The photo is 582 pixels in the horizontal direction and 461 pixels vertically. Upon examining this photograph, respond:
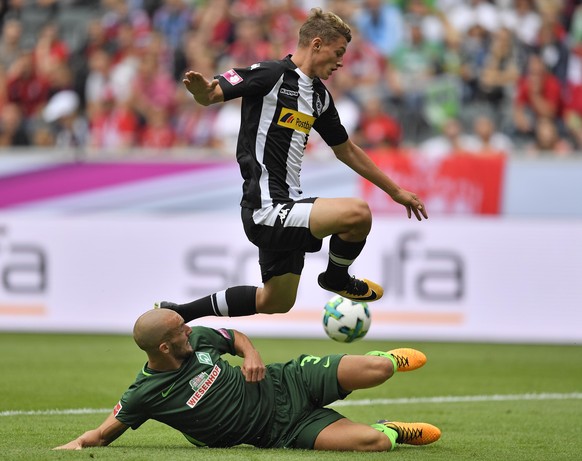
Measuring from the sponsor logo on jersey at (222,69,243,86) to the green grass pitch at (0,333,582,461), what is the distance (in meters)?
2.31

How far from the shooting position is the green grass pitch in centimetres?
682

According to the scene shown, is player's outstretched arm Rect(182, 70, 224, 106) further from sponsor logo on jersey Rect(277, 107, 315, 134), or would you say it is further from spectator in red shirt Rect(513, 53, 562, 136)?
spectator in red shirt Rect(513, 53, 562, 136)

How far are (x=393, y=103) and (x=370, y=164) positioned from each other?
338 inches

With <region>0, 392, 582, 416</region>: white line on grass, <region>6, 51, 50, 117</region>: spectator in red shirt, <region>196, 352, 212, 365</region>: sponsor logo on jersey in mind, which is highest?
<region>6, 51, 50, 117</region>: spectator in red shirt

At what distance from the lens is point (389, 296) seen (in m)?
13.8

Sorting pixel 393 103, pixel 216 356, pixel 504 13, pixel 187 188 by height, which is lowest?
pixel 216 356

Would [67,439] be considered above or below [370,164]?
below

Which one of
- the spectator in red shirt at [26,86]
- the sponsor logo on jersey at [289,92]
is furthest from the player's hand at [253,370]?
the spectator in red shirt at [26,86]

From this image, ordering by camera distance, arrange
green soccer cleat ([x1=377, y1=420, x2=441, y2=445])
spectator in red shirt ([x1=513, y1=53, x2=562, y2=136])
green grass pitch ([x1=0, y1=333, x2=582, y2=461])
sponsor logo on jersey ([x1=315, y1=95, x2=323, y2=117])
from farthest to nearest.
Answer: spectator in red shirt ([x1=513, y1=53, x2=562, y2=136])
sponsor logo on jersey ([x1=315, y1=95, x2=323, y2=117])
green soccer cleat ([x1=377, y1=420, x2=441, y2=445])
green grass pitch ([x1=0, y1=333, x2=582, y2=461])

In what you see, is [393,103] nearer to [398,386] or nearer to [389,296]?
[389,296]

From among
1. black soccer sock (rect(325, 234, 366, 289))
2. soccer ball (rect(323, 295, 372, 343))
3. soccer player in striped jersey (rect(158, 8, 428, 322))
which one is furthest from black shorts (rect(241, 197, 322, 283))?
soccer ball (rect(323, 295, 372, 343))

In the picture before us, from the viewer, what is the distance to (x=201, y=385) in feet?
22.2

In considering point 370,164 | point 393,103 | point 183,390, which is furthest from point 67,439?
point 393,103

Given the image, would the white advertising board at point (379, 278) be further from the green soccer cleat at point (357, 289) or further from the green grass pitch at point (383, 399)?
the green soccer cleat at point (357, 289)
